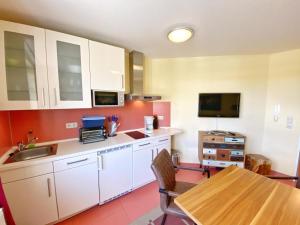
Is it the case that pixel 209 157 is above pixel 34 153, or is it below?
below

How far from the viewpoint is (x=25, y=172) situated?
1.45 meters

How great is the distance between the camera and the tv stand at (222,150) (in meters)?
2.58

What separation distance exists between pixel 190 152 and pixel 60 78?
2781 millimetres

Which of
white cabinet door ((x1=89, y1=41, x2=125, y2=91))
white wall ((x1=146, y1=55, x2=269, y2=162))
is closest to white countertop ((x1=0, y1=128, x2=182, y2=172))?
white cabinet door ((x1=89, y1=41, x2=125, y2=91))

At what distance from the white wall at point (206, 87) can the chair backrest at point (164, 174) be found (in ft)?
5.38

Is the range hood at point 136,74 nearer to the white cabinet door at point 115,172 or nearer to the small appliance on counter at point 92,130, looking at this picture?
the small appliance on counter at point 92,130

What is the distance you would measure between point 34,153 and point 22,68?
102 cm

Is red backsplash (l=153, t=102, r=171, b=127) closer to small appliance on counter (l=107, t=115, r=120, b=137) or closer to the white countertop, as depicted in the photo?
the white countertop

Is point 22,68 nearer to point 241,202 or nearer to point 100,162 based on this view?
point 100,162

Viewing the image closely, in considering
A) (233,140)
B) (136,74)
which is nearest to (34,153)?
(136,74)

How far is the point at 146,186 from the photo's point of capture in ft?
7.97

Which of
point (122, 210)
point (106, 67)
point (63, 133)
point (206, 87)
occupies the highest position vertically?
point (106, 67)

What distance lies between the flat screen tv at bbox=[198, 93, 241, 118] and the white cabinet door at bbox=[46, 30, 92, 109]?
218cm

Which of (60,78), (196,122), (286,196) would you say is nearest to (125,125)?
(60,78)
